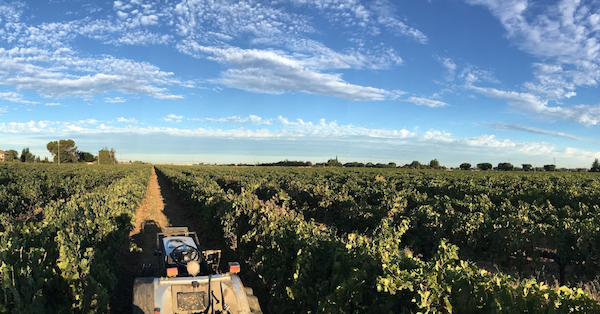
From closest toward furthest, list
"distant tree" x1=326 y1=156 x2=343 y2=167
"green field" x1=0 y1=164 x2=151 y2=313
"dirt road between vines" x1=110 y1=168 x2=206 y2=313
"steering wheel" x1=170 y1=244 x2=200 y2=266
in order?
"green field" x1=0 y1=164 x2=151 y2=313 → "steering wheel" x1=170 y1=244 x2=200 y2=266 → "dirt road between vines" x1=110 y1=168 x2=206 y2=313 → "distant tree" x1=326 y1=156 x2=343 y2=167

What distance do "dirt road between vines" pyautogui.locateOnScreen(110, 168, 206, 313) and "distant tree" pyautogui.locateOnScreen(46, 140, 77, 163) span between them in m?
131

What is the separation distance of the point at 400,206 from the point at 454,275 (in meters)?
8.14

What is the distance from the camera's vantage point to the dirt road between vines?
24.3ft

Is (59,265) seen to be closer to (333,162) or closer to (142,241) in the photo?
(142,241)

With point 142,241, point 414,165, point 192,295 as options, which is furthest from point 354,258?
point 414,165

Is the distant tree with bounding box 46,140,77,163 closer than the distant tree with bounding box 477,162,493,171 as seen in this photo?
No

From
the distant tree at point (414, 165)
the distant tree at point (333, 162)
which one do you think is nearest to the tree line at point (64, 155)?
the distant tree at point (333, 162)

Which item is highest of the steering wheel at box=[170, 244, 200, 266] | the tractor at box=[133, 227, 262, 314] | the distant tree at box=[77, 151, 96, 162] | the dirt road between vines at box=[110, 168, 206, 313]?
the distant tree at box=[77, 151, 96, 162]

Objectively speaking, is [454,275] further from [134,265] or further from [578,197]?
[578,197]

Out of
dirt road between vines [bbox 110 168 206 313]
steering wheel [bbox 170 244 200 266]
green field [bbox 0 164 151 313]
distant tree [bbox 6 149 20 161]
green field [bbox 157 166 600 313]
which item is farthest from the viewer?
distant tree [bbox 6 149 20 161]

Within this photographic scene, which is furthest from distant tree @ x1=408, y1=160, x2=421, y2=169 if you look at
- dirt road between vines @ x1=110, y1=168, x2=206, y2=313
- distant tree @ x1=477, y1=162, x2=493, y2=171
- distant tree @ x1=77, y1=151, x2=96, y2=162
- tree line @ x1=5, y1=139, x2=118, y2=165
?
distant tree @ x1=77, y1=151, x2=96, y2=162

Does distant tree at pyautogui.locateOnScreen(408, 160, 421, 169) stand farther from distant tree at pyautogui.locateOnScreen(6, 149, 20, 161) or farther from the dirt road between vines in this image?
distant tree at pyautogui.locateOnScreen(6, 149, 20, 161)

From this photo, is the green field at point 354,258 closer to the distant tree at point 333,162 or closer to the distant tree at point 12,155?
the distant tree at point 333,162

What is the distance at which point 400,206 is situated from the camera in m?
11.9
